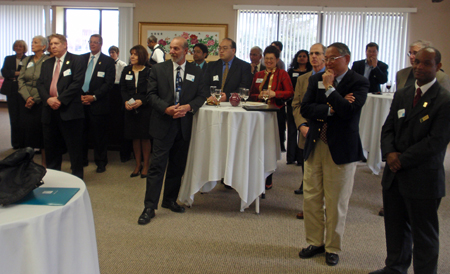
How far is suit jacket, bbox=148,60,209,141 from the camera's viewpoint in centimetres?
330

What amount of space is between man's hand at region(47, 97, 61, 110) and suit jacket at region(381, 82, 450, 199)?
3.39m

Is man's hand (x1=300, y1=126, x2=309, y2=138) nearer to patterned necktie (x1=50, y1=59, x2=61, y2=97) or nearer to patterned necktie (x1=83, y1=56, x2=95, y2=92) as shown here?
patterned necktie (x1=50, y1=59, x2=61, y2=97)

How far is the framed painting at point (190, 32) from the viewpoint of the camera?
9805mm

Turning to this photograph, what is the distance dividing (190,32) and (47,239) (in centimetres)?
908

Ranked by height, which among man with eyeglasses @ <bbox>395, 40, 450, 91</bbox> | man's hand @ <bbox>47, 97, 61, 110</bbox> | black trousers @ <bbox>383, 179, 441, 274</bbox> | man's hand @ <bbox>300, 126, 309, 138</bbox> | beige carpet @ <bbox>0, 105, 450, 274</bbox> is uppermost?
man with eyeglasses @ <bbox>395, 40, 450, 91</bbox>

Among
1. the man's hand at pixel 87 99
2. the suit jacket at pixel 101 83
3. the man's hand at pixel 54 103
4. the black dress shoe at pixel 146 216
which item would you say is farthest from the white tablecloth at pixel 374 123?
the man's hand at pixel 54 103

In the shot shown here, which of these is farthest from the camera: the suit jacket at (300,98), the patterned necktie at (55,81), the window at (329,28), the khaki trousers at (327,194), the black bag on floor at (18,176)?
the window at (329,28)

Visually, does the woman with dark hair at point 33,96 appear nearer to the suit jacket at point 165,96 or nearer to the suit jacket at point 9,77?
the suit jacket at point 9,77

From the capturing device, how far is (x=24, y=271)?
4.22ft

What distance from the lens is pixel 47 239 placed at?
1.33m

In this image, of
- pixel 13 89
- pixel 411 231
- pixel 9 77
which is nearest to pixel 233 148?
pixel 411 231

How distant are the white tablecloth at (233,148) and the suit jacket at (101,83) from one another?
207 centimetres

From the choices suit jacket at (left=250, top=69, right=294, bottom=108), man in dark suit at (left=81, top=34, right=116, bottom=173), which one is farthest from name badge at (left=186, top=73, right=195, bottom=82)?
man in dark suit at (left=81, top=34, right=116, bottom=173)

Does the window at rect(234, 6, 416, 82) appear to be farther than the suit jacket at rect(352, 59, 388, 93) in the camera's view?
Yes
